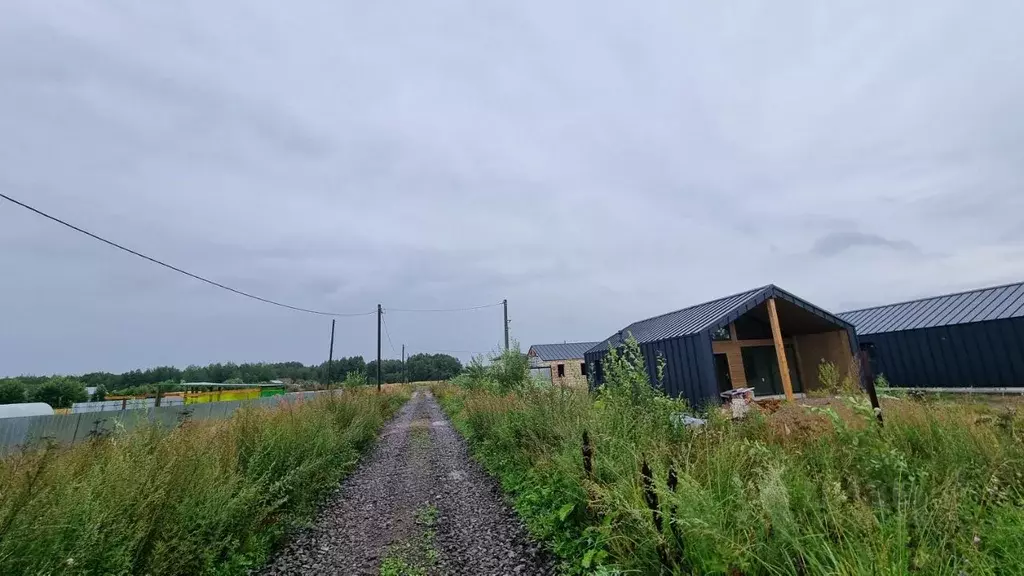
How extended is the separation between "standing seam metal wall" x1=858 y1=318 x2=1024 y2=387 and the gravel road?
719 inches

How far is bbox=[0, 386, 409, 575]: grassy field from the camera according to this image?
2.95 metres

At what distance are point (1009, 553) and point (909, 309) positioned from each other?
22.5 meters

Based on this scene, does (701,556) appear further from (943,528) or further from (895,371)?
(895,371)

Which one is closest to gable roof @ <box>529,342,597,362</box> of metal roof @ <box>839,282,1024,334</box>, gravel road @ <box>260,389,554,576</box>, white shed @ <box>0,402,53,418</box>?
metal roof @ <box>839,282,1024,334</box>

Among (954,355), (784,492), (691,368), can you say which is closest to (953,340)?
(954,355)

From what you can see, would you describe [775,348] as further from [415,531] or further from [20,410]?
[20,410]

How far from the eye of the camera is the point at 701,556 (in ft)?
9.07

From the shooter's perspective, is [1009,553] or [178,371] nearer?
[1009,553]

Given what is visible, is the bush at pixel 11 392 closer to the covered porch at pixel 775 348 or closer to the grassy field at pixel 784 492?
the grassy field at pixel 784 492

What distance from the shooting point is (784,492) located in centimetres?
238

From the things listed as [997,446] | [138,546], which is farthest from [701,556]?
[138,546]

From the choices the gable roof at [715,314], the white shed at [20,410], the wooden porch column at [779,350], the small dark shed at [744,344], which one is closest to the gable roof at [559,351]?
the small dark shed at [744,344]

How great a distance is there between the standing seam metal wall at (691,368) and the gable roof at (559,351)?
2099cm

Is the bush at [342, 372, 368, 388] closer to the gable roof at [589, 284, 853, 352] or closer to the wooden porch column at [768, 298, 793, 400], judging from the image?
the gable roof at [589, 284, 853, 352]
